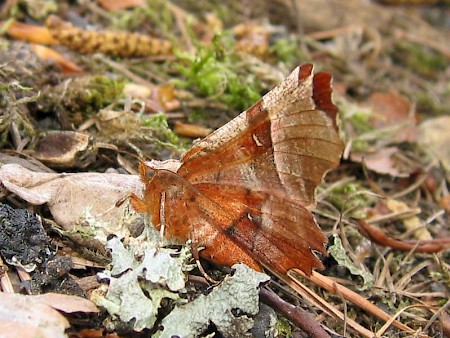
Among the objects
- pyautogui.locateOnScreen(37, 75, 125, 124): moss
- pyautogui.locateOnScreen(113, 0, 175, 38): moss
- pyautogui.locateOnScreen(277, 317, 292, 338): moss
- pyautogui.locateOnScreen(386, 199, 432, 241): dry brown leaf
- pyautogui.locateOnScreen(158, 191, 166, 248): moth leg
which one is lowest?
pyautogui.locateOnScreen(386, 199, 432, 241): dry brown leaf

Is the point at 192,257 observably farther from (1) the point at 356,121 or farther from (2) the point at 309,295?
(1) the point at 356,121

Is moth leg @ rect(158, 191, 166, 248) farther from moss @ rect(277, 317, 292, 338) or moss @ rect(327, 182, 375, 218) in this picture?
moss @ rect(327, 182, 375, 218)

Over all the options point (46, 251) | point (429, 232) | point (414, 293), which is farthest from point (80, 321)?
point (429, 232)

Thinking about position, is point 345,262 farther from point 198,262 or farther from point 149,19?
point 149,19

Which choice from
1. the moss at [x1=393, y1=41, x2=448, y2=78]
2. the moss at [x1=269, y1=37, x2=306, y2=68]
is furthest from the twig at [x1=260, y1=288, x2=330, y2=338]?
the moss at [x1=393, y1=41, x2=448, y2=78]

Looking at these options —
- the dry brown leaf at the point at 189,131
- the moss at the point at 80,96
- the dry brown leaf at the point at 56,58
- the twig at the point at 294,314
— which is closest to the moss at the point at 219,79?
the dry brown leaf at the point at 189,131

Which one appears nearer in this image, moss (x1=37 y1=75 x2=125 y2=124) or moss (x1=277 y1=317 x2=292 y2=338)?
moss (x1=277 y1=317 x2=292 y2=338)
